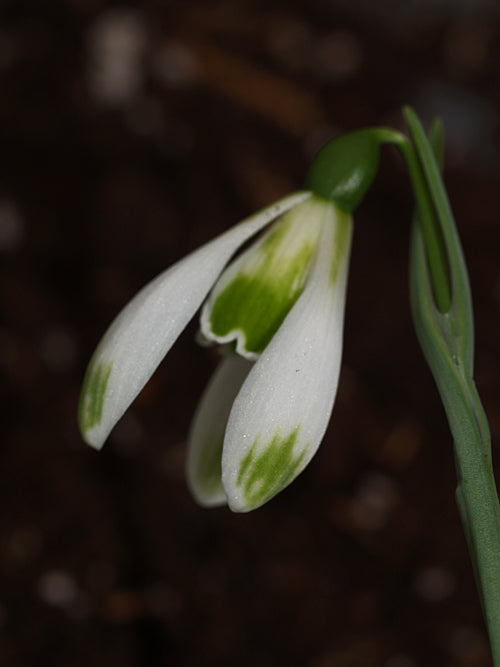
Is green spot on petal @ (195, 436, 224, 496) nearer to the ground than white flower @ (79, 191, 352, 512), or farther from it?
nearer to the ground

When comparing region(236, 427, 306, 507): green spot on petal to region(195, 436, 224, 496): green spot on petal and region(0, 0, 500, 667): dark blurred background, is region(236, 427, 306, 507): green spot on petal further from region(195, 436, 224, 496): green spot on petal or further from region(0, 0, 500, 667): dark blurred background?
region(0, 0, 500, 667): dark blurred background

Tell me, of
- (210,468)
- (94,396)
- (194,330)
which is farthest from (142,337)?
(194,330)

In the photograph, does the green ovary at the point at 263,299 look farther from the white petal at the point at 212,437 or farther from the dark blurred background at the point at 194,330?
the dark blurred background at the point at 194,330

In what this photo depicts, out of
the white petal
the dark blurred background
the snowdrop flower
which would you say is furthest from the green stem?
the dark blurred background

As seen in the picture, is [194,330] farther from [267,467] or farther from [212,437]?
[267,467]

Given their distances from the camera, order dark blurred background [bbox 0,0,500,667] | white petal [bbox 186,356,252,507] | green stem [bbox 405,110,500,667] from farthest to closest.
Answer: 1. dark blurred background [bbox 0,0,500,667]
2. white petal [bbox 186,356,252,507]
3. green stem [bbox 405,110,500,667]

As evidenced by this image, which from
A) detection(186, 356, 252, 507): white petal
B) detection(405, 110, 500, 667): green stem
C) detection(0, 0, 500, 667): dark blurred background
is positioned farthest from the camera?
detection(0, 0, 500, 667): dark blurred background

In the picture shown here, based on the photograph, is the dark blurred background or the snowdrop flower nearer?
the snowdrop flower

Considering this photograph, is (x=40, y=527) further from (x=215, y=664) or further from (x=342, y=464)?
(x=342, y=464)
